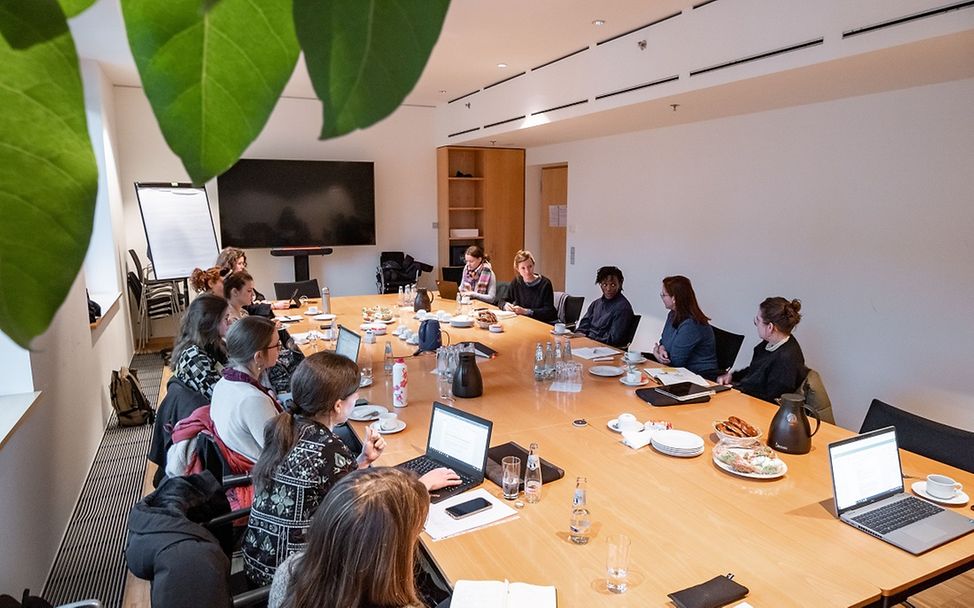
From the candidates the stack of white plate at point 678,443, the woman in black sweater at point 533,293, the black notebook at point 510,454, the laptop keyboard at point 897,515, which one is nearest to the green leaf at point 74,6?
the black notebook at point 510,454

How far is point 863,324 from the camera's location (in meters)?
4.70

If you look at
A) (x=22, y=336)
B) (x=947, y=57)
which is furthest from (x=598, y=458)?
(x=947, y=57)

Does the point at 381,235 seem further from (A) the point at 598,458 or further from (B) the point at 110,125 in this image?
(A) the point at 598,458

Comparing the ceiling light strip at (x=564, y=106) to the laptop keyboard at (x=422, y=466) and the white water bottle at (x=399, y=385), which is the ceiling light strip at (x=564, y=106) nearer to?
the white water bottle at (x=399, y=385)

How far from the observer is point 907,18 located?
3.21 metres

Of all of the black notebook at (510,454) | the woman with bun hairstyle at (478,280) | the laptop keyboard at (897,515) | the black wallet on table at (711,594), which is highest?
the woman with bun hairstyle at (478,280)

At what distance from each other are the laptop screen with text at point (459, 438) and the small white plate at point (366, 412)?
19.1 inches

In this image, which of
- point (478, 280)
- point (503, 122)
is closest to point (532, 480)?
point (478, 280)

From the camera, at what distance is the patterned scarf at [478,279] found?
20.8 feet

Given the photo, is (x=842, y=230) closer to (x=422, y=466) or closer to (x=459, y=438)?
(x=459, y=438)

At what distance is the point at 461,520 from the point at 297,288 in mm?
5092

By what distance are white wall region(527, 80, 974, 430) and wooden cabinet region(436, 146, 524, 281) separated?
8.12 feet

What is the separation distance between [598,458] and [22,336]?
244cm

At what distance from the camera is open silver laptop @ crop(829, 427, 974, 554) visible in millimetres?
1917
